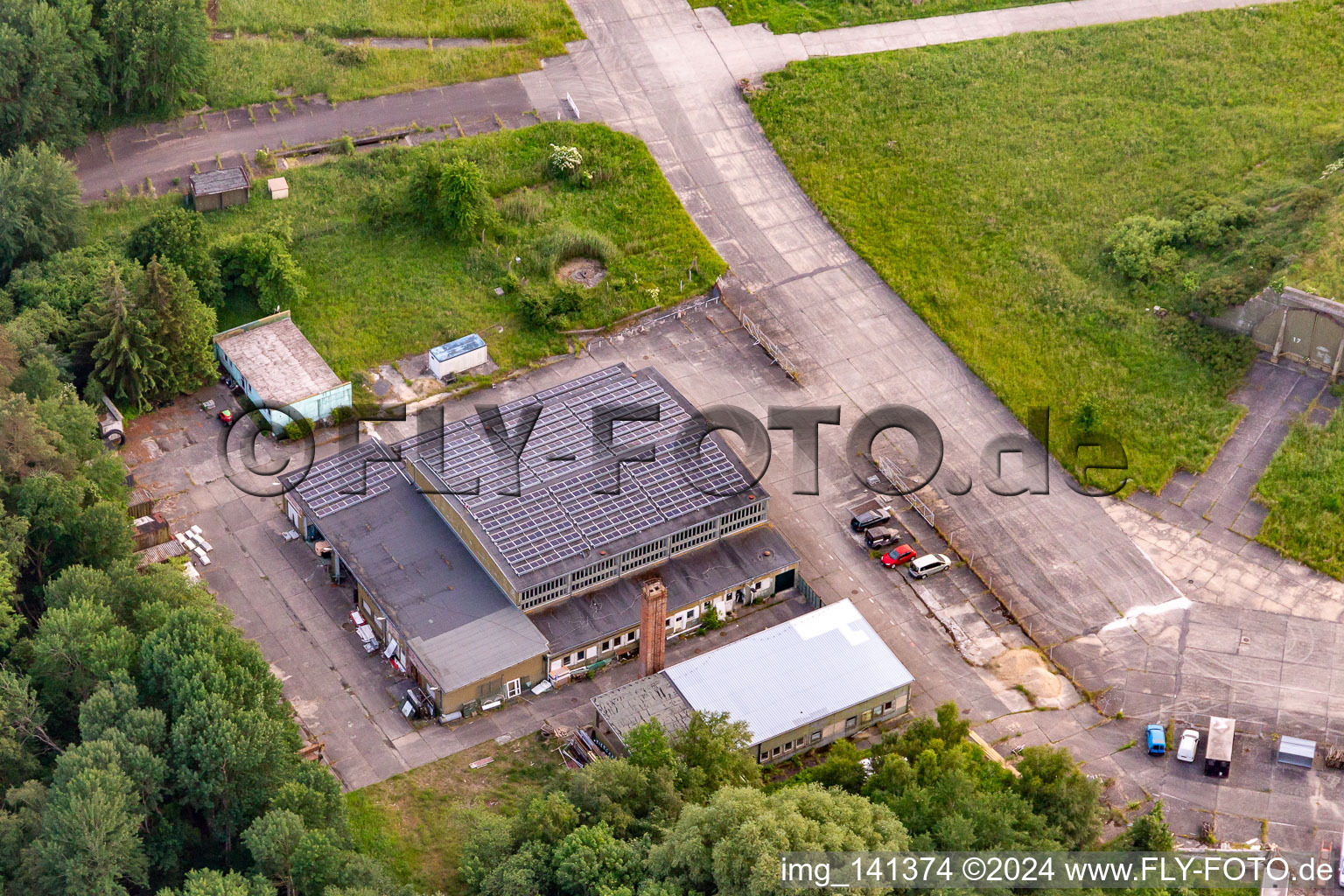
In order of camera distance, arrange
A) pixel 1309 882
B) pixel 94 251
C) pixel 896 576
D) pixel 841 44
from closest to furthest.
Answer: pixel 1309 882 < pixel 896 576 < pixel 94 251 < pixel 841 44

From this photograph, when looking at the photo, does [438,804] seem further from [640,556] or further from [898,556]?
[898,556]

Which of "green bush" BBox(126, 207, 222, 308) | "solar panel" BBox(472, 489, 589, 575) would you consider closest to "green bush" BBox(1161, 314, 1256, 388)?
"solar panel" BBox(472, 489, 589, 575)

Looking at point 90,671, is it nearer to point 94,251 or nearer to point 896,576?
point 94,251

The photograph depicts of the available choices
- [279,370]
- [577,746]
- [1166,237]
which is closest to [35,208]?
[279,370]

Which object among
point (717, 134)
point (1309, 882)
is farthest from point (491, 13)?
point (1309, 882)

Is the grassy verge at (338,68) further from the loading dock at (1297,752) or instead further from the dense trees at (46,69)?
the loading dock at (1297,752)

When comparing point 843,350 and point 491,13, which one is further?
point 491,13

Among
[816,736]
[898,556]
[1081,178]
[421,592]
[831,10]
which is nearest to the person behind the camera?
[816,736]
